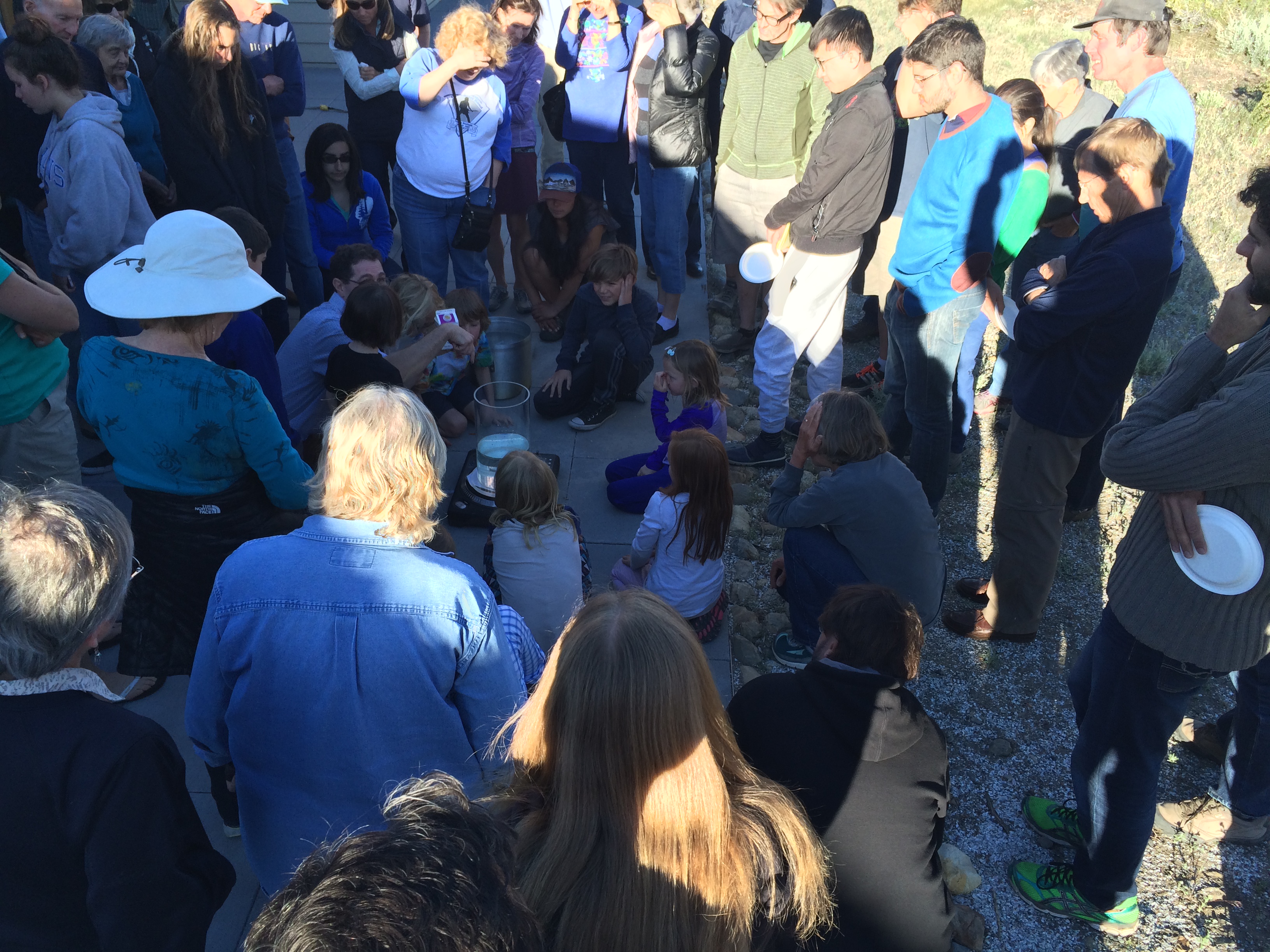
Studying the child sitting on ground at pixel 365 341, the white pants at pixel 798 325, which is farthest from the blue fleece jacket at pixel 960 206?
the child sitting on ground at pixel 365 341

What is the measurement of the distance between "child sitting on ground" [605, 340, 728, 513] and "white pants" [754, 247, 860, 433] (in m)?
0.47

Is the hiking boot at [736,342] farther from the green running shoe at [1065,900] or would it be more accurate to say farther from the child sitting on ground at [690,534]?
the green running shoe at [1065,900]

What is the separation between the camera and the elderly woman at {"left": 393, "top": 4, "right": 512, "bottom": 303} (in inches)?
190

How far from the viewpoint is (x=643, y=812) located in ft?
4.69

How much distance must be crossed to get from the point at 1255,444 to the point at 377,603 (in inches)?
77.7

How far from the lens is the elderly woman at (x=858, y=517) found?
3.17 metres

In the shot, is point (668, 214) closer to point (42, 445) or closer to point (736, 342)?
point (736, 342)

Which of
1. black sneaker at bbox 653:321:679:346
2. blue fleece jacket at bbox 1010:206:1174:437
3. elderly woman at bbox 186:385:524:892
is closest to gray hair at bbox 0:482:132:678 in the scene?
elderly woman at bbox 186:385:524:892

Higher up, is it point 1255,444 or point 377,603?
point 1255,444

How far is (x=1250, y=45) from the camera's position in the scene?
10266 mm

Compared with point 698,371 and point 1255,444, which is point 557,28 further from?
point 1255,444

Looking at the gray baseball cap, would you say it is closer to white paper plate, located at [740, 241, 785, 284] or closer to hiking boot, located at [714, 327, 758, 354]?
white paper plate, located at [740, 241, 785, 284]

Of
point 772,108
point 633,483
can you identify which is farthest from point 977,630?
point 772,108

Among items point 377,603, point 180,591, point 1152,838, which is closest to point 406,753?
point 377,603
